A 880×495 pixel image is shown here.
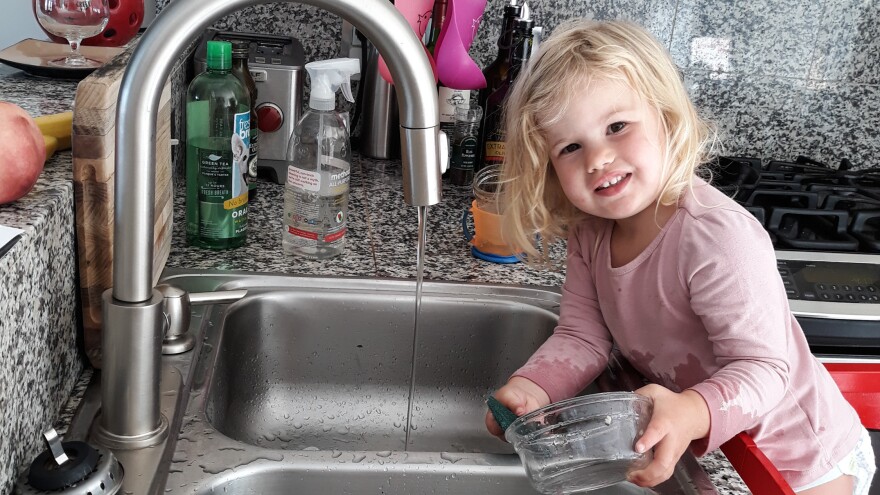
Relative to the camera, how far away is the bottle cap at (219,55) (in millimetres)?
1197

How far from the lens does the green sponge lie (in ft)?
2.99

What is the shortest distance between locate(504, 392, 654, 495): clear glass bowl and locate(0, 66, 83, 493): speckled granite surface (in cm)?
42

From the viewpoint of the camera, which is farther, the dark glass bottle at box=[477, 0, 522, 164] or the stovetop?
the dark glass bottle at box=[477, 0, 522, 164]

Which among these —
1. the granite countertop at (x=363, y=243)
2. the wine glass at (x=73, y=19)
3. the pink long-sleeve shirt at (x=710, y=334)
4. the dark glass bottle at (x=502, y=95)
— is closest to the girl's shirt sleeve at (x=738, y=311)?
the pink long-sleeve shirt at (x=710, y=334)

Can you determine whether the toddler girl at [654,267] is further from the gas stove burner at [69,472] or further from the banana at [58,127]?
the banana at [58,127]

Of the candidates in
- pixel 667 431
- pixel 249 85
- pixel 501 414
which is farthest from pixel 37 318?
pixel 249 85

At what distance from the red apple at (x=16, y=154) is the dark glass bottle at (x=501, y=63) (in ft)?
3.38

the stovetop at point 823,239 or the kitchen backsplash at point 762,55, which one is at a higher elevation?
the kitchen backsplash at point 762,55

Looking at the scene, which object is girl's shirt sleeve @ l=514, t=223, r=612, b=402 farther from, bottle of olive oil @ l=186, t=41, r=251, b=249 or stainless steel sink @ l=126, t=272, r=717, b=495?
bottle of olive oil @ l=186, t=41, r=251, b=249

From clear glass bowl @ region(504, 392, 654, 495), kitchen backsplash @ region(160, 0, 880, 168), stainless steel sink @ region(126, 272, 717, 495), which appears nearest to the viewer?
clear glass bowl @ region(504, 392, 654, 495)

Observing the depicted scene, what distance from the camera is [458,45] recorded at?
1.55 metres

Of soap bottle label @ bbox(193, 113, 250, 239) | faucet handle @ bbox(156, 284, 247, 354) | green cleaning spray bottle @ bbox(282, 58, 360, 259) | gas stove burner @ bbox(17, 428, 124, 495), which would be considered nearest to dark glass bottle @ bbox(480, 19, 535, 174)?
green cleaning spray bottle @ bbox(282, 58, 360, 259)

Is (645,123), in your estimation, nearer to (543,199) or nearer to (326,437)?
(543,199)

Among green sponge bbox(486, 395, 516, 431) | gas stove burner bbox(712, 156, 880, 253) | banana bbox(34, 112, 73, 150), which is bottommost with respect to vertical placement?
green sponge bbox(486, 395, 516, 431)
